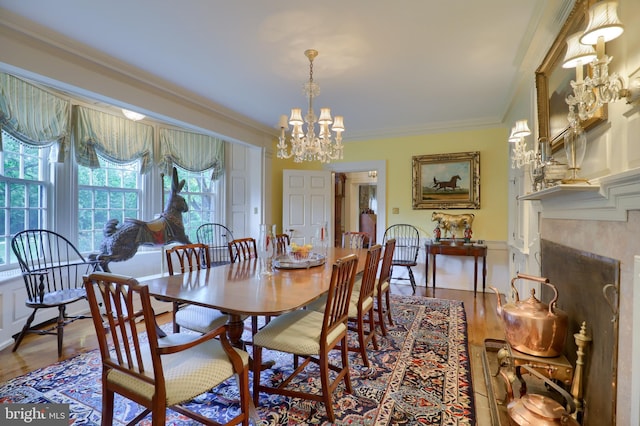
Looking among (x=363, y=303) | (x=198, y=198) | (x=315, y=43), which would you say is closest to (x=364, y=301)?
(x=363, y=303)

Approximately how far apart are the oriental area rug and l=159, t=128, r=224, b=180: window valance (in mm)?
2730

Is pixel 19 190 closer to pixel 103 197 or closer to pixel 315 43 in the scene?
pixel 103 197

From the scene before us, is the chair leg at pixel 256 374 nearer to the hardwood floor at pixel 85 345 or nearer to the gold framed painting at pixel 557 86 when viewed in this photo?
the hardwood floor at pixel 85 345

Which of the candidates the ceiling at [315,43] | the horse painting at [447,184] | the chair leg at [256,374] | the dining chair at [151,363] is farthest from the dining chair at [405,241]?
the dining chair at [151,363]

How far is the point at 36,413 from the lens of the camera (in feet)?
5.61

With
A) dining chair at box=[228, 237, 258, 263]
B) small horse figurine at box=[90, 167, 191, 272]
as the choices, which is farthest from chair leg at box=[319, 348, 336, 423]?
small horse figurine at box=[90, 167, 191, 272]

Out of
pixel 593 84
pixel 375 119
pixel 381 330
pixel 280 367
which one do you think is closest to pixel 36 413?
pixel 280 367

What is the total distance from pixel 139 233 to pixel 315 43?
264 centimetres

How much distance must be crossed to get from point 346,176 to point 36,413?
7.02m

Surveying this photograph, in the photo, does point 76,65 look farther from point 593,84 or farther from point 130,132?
point 593,84

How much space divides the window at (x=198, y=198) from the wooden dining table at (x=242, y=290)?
264 centimetres

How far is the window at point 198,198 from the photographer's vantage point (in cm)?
463

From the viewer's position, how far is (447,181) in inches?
180

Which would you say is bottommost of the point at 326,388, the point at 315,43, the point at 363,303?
the point at 326,388
